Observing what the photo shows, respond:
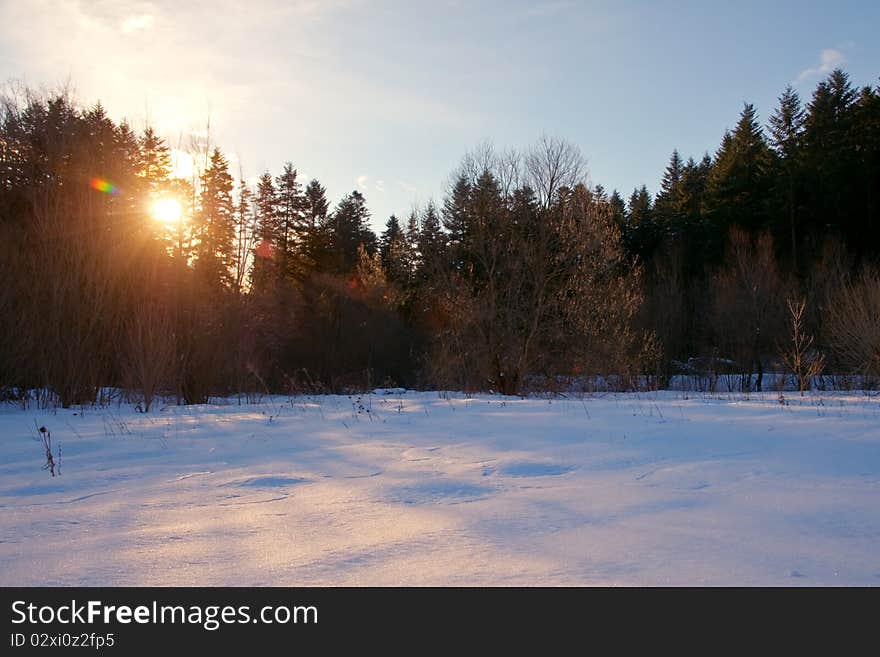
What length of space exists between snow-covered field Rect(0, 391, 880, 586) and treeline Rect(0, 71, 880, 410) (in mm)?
6597

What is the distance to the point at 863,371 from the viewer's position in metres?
18.6

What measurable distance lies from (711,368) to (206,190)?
919 inches

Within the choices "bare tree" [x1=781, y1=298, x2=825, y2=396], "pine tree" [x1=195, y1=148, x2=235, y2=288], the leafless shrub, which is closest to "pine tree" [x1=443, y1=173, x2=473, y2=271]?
"pine tree" [x1=195, y1=148, x2=235, y2=288]

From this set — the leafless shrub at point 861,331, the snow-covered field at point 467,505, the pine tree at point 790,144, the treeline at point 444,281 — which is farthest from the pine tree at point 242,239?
the pine tree at point 790,144

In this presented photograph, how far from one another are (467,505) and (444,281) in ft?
53.4

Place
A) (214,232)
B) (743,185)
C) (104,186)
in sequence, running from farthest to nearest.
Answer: (743,185), (214,232), (104,186)

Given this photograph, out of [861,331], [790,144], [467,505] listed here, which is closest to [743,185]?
[790,144]

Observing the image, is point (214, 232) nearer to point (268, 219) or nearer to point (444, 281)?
point (444, 281)

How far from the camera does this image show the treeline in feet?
42.2

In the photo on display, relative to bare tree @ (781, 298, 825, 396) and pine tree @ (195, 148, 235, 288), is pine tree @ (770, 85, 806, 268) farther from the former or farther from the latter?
pine tree @ (195, 148, 235, 288)

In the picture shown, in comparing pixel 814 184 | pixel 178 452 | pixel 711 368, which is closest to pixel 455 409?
pixel 178 452

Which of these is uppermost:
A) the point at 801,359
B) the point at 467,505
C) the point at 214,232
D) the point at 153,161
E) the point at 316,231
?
the point at 316,231

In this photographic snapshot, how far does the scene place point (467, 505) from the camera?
3.77 metres
